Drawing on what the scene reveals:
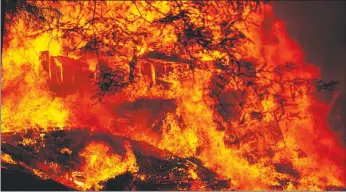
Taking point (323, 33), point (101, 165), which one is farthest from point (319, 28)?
point (101, 165)

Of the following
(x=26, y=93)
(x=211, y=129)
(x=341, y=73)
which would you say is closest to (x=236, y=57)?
(x=211, y=129)

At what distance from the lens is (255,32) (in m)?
4.82

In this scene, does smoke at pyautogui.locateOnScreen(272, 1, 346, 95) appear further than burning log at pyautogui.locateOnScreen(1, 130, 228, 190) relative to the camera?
Yes

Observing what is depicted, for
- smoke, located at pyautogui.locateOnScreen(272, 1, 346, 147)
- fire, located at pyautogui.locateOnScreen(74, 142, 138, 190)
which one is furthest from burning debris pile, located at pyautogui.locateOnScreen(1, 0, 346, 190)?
smoke, located at pyautogui.locateOnScreen(272, 1, 346, 147)

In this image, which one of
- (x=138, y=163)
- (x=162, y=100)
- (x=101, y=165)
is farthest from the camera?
(x=162, y=100)

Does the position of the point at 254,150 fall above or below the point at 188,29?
below

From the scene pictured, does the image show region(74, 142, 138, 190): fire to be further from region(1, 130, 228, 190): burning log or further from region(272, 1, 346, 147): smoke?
region(272, 1, 346, 147): smoke

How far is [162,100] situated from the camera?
193 inches

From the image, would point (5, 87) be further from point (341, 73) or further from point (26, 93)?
point (341, 73)

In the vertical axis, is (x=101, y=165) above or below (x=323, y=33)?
below

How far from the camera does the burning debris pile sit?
4.59m

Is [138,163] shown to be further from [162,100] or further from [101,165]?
[162,100]

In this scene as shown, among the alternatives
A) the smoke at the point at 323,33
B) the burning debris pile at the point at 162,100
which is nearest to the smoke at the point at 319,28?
the smoke at the point at 323,33

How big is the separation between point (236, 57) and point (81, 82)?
1.89 m
